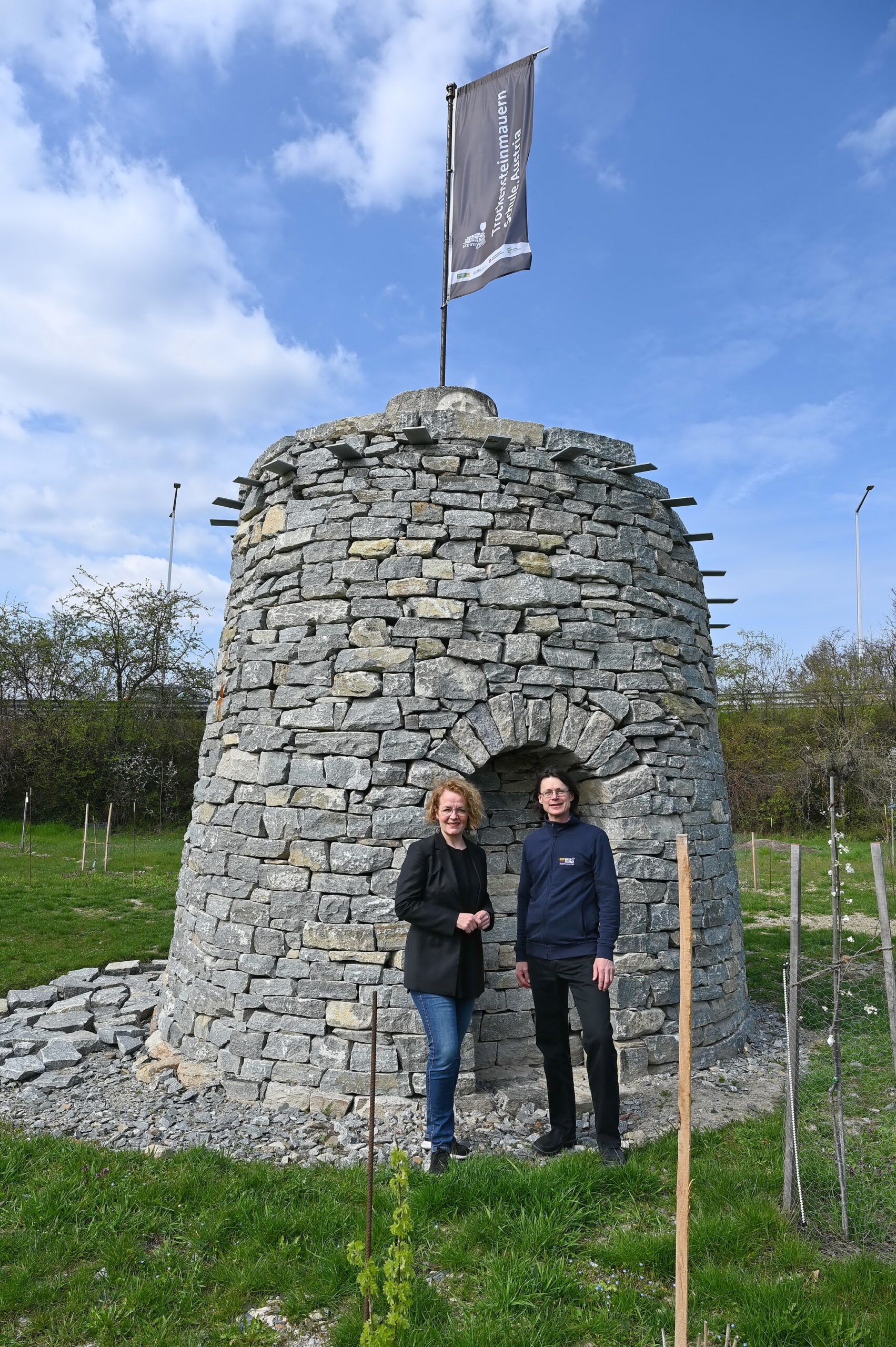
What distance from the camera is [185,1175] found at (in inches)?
145

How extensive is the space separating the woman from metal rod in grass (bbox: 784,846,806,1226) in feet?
4.50

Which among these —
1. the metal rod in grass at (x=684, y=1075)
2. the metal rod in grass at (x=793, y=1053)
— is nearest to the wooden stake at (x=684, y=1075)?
the metal rod in grass at (x=684, y=1075)

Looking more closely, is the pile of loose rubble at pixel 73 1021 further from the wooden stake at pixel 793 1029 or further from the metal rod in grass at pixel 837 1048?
the metal rod in grass at pixel 837 1048

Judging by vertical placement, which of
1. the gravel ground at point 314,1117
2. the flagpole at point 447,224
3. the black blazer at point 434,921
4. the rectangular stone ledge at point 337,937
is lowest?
the gravel ground at point 314,1117

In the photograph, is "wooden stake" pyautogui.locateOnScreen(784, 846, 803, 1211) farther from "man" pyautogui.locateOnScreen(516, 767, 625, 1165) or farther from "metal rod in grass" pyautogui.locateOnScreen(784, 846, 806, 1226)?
"man" pyautogui.locateOnScreen(516, 767, 625, 1165)

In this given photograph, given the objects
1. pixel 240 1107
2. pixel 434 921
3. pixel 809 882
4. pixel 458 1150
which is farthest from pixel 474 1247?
pixel 809 882

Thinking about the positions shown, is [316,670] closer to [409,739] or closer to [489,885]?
[409,739]

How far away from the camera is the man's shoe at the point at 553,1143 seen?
3920 millimetres

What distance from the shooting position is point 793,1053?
135 inches

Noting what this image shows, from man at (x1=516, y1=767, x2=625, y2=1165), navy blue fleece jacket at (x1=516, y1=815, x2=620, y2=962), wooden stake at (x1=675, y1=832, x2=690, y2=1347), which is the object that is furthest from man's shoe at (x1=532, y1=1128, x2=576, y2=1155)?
wooden stake at (x1=675, y1=832, x2=690, y2=1347)

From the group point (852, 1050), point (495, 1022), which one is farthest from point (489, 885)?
point (852, 1050)

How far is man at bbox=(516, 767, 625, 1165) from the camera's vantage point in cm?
377

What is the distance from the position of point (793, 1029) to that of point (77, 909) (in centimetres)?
963

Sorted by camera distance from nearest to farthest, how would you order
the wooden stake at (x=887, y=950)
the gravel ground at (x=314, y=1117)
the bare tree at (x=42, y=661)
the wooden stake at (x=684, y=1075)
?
the wooden stake at (x=684, y=1075) → the wooden stake at (x=887, y=950) → the gravel ground at (x=314, y=1117) → the bare tree at (x=42, y=661)
